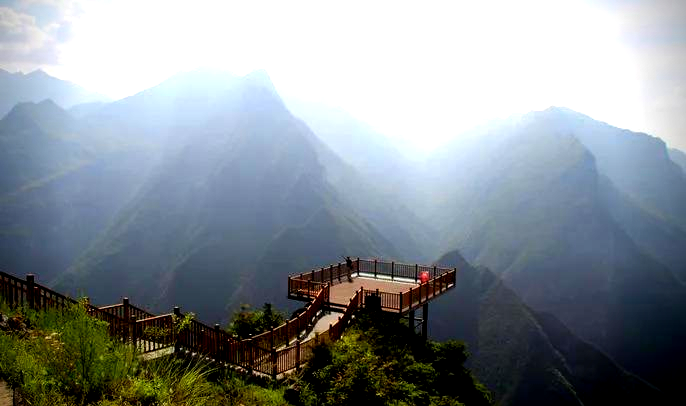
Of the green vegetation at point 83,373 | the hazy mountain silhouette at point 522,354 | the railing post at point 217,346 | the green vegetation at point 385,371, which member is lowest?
the hazy mountain silhouette at point 522,354

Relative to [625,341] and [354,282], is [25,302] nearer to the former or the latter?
[354,282]

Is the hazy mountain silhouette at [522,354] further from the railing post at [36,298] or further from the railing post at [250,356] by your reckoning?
the railing post at [36,298]

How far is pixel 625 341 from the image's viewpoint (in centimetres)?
12456

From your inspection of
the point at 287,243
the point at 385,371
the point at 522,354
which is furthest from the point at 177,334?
the point at 287,243

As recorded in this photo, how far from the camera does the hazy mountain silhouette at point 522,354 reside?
73763 millimetres

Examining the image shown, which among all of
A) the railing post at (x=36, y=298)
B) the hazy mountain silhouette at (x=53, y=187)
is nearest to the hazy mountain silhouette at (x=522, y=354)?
the railing post at (x=36, y=298)

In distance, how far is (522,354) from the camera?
80.8 metres

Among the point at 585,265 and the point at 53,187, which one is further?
the point at 53,187

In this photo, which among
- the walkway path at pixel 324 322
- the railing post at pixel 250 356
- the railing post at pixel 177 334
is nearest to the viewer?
the railing post at pixel 177 334

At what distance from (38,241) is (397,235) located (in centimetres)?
13187

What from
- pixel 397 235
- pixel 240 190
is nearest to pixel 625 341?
pixel 397 235

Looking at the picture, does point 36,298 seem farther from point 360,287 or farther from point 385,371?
point 360,287

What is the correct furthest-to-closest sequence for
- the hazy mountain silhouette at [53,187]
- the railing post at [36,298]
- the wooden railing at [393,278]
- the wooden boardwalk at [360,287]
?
1. the hazy mountain silhouette at [53,187]
2. the wooden boardwalk at [360,287]
3. the wooden railing at [393,278]
4. the railing post at [36,298]

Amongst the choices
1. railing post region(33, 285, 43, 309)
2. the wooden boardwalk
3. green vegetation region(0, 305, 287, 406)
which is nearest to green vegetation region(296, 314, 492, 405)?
the wooden boardwalk
